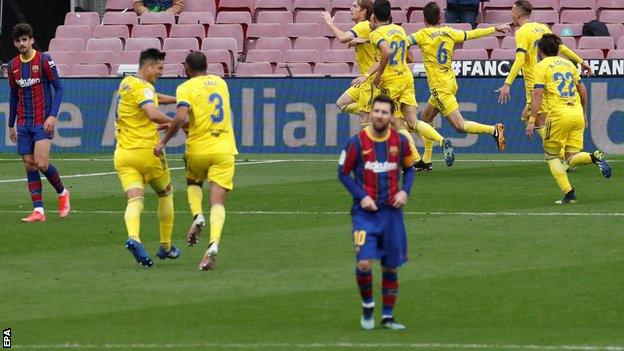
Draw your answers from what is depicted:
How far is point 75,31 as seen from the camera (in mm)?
32062

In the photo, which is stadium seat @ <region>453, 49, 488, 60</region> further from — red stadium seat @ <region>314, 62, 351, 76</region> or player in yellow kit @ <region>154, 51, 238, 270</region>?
player in yellow kit @ <region>154, 51, 238, 270</region>

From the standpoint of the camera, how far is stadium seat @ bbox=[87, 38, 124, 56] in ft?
102

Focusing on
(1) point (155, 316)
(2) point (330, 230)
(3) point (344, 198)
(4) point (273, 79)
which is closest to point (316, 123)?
(4) point (273, 79)

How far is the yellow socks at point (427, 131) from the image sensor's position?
71.8 feet

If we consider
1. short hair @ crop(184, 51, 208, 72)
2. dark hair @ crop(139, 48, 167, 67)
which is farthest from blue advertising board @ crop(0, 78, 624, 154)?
short hair @ crop(184, 51, 208, 72)

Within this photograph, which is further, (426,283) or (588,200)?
(588,200)

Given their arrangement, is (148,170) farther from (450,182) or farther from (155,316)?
(450,182)

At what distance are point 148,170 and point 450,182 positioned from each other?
27.4 feet

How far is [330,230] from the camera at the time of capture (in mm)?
16406

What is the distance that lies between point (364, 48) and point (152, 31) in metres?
10.4

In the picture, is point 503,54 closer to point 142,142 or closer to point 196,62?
point 142,142

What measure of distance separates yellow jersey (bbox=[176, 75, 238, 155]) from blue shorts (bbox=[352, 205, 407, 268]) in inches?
129

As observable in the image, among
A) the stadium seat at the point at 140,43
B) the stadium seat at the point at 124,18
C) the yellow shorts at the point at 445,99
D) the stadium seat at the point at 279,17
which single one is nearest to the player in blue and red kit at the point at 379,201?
the yellow shorts at the point at 445,99

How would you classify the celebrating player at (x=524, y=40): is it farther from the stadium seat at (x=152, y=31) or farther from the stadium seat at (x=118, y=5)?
the stadium seat at (x=118, y=5)
